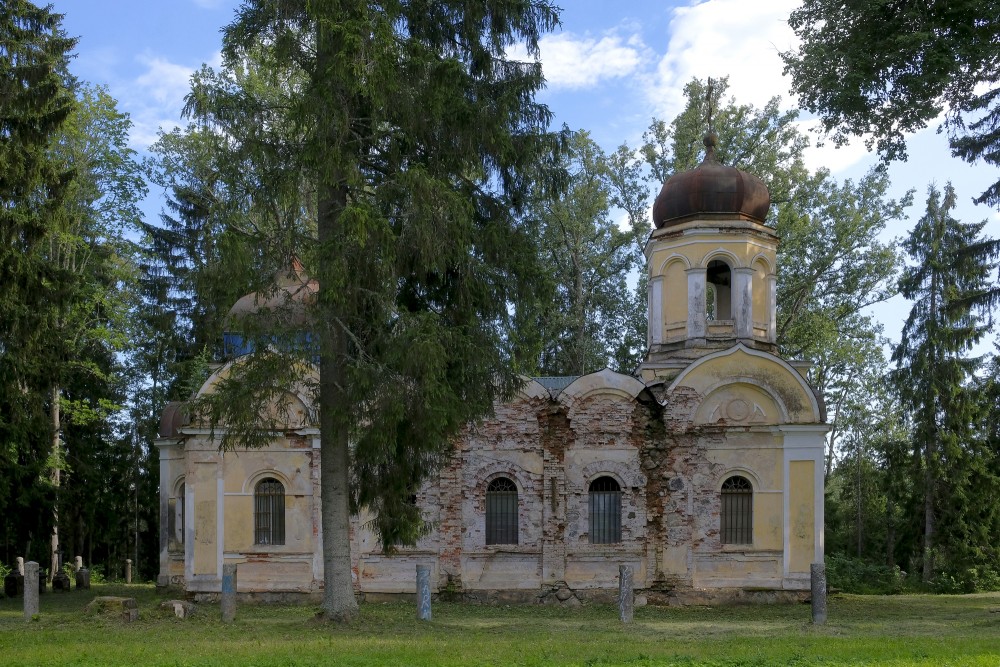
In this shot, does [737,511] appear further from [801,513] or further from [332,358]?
[332,358]

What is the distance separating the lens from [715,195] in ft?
78.0

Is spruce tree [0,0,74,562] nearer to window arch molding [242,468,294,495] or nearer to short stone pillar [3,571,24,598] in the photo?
short stone pillar [3,571,24,598]

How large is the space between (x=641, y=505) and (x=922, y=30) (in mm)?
10722

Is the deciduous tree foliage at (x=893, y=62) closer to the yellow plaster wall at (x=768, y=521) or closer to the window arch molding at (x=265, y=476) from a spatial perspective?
the yellow plaster wall at (x=768, y=521)

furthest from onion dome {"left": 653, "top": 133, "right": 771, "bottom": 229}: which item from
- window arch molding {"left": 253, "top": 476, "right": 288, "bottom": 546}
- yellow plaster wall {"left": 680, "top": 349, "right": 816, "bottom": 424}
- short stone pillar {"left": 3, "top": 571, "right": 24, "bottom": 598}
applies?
short stone pillar {"left": 3, "top": 571, "right": 24, "bottom": 598}

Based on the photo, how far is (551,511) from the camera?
22234 millimetres

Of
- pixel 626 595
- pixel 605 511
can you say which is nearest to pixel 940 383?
pixel 605 511

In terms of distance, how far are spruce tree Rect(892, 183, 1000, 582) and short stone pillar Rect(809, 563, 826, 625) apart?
48.6 feet

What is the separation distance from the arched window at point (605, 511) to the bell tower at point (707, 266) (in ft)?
8.63

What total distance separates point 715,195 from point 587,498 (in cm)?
715

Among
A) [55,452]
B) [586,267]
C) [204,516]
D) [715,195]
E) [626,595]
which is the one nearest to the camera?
[626,595]

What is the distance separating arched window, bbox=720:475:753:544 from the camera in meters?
22.0

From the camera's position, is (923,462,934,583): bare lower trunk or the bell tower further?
Answer: (923,462,934,583): bare lower trunk

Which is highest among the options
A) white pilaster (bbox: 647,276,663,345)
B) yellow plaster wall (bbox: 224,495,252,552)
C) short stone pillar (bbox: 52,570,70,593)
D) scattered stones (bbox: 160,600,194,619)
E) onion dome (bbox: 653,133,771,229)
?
onion dome (bbox: 653,133,771,229)
